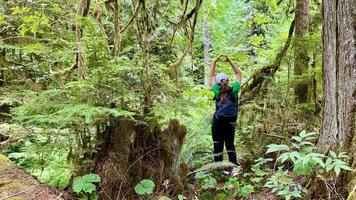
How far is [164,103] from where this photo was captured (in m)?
4.65

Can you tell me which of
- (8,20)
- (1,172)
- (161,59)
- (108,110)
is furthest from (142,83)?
(8,20)

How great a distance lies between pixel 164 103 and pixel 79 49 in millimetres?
1295

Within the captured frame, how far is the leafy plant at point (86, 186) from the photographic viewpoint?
13.4 feet

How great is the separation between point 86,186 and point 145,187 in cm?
73

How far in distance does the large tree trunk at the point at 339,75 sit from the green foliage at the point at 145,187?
6.99ft

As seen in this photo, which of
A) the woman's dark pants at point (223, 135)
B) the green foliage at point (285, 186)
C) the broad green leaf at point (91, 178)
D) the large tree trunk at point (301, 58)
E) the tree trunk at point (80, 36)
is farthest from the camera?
the large tree trunk at point (301, 58)

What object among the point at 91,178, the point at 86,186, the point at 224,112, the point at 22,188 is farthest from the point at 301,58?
the point at 22,188

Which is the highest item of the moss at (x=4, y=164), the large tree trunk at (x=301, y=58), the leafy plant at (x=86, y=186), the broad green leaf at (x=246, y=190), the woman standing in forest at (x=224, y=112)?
the large tree trunk at (x=301, y=58)

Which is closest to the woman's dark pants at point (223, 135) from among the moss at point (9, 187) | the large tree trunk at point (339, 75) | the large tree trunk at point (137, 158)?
the large tree trunk at point (137, 158)

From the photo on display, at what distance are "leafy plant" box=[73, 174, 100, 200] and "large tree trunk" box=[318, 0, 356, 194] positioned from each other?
271 centimetres

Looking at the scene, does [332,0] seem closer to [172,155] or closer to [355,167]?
[355,167]

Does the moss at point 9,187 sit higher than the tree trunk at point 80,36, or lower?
lower

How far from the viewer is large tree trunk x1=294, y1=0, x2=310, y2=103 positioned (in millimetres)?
6411

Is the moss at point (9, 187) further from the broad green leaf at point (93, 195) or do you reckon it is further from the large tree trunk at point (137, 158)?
the large tree trunk at point (137, 158)
